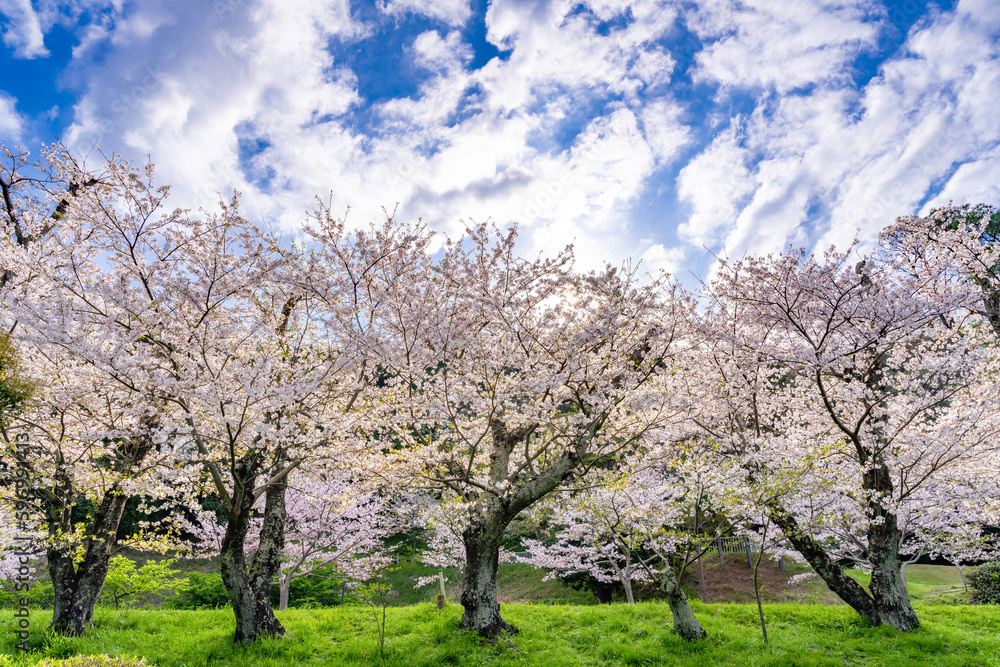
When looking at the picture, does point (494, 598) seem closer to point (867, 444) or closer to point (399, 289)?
point (399, 289)

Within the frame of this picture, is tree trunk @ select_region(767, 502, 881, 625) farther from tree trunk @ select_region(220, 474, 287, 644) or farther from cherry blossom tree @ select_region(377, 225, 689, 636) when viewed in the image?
tree trunk @ select_region(220, 474, 287, 644)

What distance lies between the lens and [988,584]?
1498 cm

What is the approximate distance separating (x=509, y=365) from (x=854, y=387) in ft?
24.4

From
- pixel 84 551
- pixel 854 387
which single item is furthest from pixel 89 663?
pixel 854 387

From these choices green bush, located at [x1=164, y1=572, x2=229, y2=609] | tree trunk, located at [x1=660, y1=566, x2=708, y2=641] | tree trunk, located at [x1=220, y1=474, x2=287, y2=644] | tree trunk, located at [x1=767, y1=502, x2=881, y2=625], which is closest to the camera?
tree trunk, located at [x1=220, y1=474, x2=287, y2=644]

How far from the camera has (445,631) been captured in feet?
28.8

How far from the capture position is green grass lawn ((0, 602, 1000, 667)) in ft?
25.3

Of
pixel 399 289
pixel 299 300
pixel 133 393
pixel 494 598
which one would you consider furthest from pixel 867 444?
pixel 133 393

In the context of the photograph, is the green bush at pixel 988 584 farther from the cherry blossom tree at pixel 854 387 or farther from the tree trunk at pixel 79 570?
the tree trunk at pixel 79 570

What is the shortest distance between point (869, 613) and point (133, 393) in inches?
575

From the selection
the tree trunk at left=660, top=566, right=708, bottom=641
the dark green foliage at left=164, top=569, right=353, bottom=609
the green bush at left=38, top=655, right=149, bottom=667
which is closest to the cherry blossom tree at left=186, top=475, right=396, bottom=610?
the dark green foliage at left=164, top=569, right=353, bottom=609

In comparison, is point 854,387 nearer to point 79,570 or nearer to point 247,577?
point 247,577

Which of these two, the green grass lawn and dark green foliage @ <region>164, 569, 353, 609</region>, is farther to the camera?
dark green foliage @ <region>164, 569, 353, 609</region>

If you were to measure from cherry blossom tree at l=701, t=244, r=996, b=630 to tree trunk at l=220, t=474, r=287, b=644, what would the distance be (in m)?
9.37
